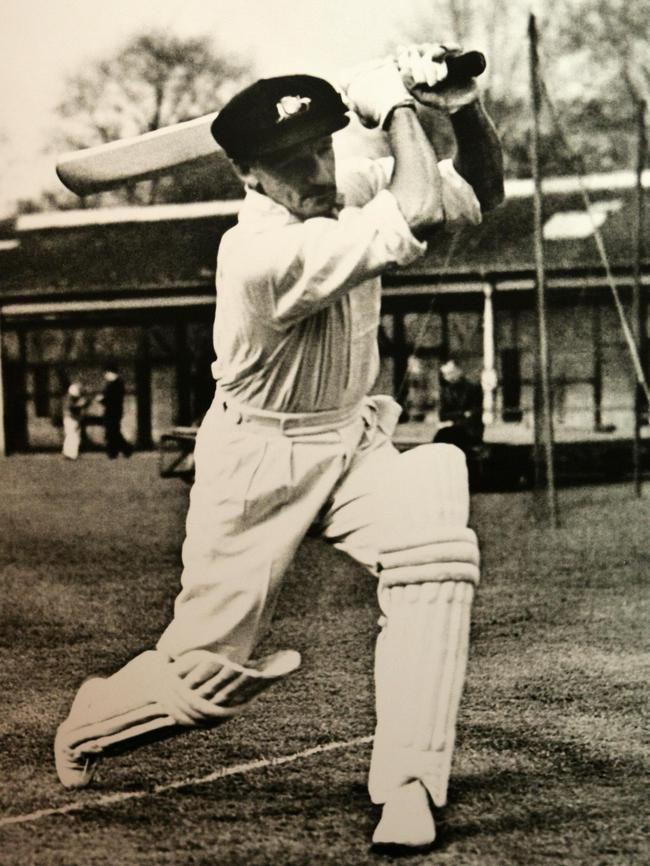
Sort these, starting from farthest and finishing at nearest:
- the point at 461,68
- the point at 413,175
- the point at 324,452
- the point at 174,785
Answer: the point at 174,785, the point at 324,452, the point at 461,68, the point at 413,175

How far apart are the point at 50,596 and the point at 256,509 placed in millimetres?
853

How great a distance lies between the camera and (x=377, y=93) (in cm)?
192

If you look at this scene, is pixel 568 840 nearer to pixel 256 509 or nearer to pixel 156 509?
pixel 256 509

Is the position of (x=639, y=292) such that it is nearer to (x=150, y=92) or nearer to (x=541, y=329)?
(x=541, y=329)

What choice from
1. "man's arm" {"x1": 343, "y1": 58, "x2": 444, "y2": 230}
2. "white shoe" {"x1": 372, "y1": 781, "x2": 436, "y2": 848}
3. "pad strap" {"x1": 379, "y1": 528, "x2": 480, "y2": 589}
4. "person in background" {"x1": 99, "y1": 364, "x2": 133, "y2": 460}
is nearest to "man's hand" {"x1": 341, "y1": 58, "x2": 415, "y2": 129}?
"man's arm" {"x1": 343, "y1": 58, "x2": 444, "y2": 230}

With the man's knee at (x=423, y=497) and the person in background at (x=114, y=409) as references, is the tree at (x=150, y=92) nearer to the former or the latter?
the person in background at (x=114, y=409)

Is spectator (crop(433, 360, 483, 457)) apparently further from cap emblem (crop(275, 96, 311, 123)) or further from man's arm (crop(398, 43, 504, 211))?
cap emblem (crop(275, 96, 311, 123))

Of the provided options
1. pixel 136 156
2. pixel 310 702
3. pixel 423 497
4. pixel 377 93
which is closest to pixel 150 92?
pixel 136 156

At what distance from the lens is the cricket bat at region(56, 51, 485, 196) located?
219 cm

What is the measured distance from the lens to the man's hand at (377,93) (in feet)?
6.21

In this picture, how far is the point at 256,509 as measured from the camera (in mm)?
2051

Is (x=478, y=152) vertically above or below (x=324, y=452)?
above

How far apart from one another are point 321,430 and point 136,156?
27.7 inches

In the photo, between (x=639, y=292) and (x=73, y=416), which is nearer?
(x=73, y=416)
